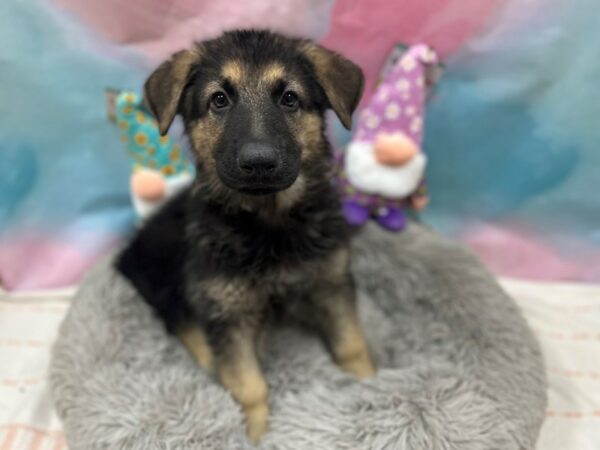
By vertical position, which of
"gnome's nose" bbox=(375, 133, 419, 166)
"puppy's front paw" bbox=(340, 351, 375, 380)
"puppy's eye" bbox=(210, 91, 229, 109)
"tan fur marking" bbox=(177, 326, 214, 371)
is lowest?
"tan fur marking" bbox=(177, 326, 214, 371)

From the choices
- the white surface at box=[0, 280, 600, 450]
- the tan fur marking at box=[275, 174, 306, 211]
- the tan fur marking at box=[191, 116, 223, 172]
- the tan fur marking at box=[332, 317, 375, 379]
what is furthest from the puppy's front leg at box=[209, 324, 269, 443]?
the white surface at box=[0, 280, 600, 450]

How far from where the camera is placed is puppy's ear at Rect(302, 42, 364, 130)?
2455 millimetres

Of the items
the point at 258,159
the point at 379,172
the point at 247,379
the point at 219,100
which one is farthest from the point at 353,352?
the point at 219,100

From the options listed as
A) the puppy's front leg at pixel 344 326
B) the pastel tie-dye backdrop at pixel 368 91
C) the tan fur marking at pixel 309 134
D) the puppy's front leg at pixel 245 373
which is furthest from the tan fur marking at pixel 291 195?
the pastel tie-dye backdrop at pixel 368 91

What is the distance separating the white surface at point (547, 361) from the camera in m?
2.83

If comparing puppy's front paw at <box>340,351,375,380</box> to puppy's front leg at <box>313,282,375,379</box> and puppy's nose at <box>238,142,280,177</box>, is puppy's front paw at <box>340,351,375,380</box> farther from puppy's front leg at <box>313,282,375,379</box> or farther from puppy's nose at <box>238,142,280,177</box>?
puppy's nose at <box>238,142,280,177</box>

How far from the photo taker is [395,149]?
126 inches

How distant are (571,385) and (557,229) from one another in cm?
114

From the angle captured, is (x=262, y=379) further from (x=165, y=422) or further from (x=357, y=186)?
(x=357, y=186)

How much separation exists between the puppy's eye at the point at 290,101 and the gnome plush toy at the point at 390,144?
3.09 ft

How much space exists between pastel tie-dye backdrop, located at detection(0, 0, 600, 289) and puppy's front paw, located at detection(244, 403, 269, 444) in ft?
6.15

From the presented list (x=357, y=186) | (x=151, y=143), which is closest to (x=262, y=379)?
(x=357, y=186)

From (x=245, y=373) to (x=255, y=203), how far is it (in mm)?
805

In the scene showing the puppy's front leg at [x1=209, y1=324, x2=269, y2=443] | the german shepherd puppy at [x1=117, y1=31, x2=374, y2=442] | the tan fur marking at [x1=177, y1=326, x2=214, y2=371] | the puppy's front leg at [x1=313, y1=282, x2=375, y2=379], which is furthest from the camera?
the tan fur marking at [x1=177, y1=326, x2=214, y2=371]
